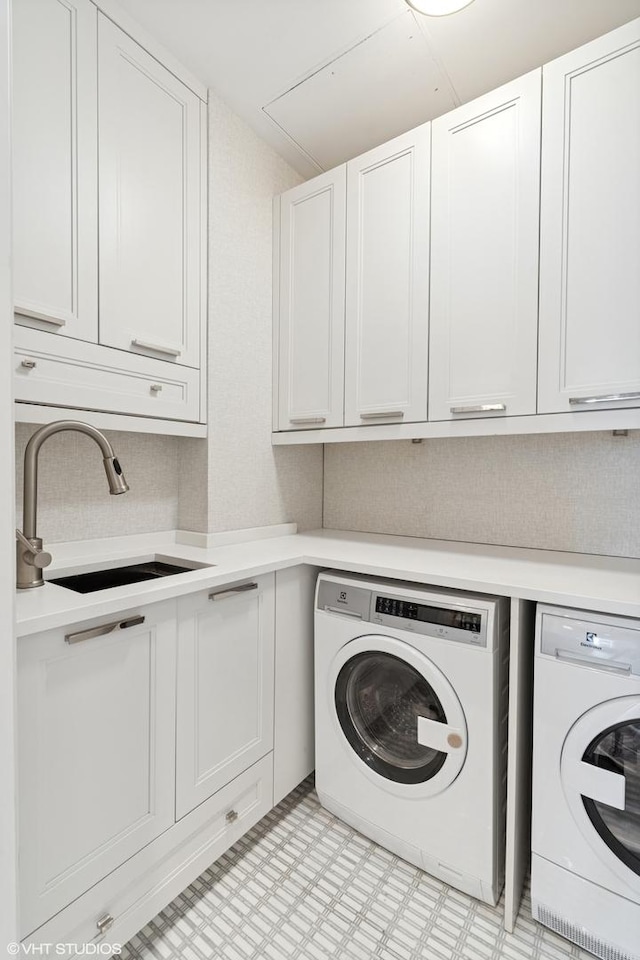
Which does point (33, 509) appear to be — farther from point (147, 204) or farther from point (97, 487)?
point (147, 204)

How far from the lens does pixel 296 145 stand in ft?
6.72

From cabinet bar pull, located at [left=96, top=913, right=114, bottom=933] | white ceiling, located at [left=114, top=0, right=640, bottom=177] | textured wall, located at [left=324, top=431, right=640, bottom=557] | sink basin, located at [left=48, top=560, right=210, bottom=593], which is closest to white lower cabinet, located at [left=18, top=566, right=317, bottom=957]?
cabinet bar pull, located at [left=96, top=913, right=114, bottom=933]

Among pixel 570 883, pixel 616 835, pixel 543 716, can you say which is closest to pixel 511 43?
pixel 543 716

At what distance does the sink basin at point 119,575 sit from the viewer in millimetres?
1447

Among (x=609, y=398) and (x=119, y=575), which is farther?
(x=119, y=575)

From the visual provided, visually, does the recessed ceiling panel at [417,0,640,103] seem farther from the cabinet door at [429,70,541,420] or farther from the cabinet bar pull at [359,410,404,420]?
the cabinet bar pull at [359,410,404,420]

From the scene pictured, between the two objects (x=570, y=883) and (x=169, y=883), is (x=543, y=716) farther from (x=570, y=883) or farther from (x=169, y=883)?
(x=169, y=883)

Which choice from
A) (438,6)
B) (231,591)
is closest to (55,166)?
(438,6)

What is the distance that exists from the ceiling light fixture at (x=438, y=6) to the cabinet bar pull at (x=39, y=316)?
1.39 m

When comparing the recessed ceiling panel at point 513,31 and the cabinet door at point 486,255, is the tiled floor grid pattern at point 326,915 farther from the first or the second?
the recessed ceiling panel at point 513,31

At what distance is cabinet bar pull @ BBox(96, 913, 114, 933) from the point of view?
1066mm

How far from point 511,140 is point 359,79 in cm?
63

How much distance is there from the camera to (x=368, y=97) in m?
1.75

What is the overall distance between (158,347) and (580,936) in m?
2.07
